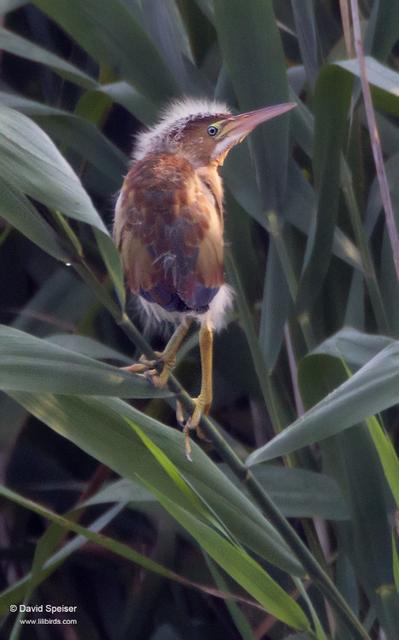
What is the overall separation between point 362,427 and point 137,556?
1.01 feet

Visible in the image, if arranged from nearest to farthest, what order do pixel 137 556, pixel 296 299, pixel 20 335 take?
1. pixel 20 335
2. pixel 137 556
3. pixel 296 299

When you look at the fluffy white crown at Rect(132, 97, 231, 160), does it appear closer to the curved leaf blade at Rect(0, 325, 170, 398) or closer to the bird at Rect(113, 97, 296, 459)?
the bird at Rect(113, 97, 296, 459)

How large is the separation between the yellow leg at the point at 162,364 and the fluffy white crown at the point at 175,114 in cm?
30

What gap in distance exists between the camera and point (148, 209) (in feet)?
3.60

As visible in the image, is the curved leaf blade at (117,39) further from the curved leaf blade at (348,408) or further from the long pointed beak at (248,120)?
the curved leaf blade at (348,408)

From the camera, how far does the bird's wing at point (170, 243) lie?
1056 millimetres

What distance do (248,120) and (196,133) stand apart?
100mm

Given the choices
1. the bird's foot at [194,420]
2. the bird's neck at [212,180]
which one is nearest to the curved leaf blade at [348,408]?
the bird's foot at [194,420]

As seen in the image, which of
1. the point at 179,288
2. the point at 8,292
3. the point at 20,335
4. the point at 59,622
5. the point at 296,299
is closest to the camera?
the point at 20,335

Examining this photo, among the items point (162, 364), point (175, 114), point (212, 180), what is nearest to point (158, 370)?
point (162, 364)

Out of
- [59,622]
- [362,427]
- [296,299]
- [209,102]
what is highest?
[209,102]

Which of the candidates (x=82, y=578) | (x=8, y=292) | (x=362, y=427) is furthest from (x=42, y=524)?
(x=362, y=427)

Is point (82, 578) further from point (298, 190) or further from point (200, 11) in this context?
point (200, 11)

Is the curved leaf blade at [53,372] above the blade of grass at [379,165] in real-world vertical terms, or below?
below
